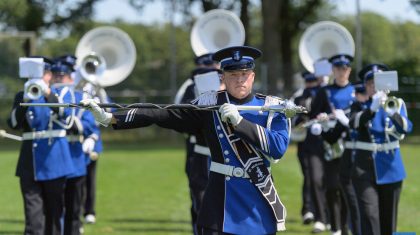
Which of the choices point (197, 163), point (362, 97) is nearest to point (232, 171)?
point (362, 97)

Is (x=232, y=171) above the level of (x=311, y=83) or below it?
below

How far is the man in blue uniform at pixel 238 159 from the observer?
5402mm

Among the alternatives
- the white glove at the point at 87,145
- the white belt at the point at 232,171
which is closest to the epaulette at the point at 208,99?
the white belt at the point at 232,171

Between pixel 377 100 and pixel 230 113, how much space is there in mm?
2919

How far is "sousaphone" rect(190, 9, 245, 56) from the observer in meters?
12.2

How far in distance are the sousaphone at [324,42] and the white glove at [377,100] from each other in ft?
16.6

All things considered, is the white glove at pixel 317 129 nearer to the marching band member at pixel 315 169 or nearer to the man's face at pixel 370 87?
the man's face at pixel 370 87

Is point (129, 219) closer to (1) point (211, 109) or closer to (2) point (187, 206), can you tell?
(2) point (187, 206)

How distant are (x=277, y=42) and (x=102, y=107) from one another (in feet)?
80.6

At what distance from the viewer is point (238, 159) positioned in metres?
5.44

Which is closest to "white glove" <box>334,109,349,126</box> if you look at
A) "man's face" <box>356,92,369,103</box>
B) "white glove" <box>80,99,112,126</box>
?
"man's face" <box>356,92,369,103</box>

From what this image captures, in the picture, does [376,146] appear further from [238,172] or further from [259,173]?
[238,172]

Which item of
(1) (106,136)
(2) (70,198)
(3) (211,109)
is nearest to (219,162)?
(3) (211,109)

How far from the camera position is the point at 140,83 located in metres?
33.0
